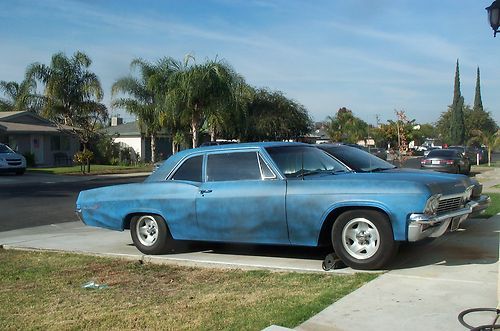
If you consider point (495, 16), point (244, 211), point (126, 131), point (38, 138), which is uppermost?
point (126, 131)

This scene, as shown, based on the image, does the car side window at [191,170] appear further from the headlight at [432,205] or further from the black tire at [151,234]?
the headlight at [432,205]

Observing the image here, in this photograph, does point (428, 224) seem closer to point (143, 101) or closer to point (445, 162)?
point (445, 162)

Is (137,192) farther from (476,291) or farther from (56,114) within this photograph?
(56,114)

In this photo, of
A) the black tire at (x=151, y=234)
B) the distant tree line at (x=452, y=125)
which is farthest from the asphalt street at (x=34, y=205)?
the distant tree line at (x=452, y=125)

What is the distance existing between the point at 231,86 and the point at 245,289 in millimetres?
27064

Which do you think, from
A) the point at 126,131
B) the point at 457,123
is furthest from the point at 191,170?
the point at 457,123

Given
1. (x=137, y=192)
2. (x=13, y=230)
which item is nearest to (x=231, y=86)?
(x=13, y=230)

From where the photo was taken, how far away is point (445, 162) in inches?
1025

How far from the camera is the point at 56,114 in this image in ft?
117

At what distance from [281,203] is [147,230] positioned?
2245mm

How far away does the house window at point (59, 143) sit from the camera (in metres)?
39.2

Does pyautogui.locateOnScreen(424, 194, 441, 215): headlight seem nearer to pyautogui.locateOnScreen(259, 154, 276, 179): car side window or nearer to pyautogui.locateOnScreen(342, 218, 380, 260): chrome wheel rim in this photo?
pyautogui.locateOnScreen(342, 218, 380, 260): chrome wheel rim

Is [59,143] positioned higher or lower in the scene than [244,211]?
higher

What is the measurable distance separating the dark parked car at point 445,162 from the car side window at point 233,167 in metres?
20.3
